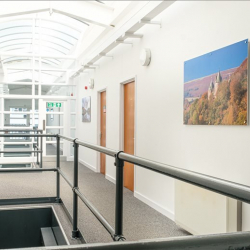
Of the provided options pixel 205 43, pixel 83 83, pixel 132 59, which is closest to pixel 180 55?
pixel 205 43

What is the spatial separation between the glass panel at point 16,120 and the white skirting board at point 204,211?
24.5ft

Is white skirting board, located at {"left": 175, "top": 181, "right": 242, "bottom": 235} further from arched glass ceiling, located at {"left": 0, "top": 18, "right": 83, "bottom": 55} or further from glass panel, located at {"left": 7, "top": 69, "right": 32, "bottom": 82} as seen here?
glass panel, located at {"left": 7, "top": 69, "right": 32, "bottom": 82}

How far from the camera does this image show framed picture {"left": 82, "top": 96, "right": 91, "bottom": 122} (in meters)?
8.92

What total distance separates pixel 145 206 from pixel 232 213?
2.10 meters

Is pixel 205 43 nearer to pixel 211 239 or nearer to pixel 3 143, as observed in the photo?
pixel 211 239

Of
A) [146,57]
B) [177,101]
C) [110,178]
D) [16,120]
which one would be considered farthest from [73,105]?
[177,101]

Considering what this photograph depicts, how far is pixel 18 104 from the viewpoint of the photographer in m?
10.2

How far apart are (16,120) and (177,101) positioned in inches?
284

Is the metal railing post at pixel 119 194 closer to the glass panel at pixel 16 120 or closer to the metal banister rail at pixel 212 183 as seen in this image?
the metal banister rail at pixel 212 183

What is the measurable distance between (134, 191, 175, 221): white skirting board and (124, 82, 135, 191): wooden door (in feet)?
2.01

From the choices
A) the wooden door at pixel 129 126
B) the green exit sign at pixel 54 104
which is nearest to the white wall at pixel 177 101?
the wooden door at pixel 129 126

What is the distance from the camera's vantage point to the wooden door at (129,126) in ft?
19.4

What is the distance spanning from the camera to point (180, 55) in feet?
13.4

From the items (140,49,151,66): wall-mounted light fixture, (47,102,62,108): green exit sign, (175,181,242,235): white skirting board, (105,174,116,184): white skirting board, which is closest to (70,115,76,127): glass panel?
(47,102,62,108): green exit sign
